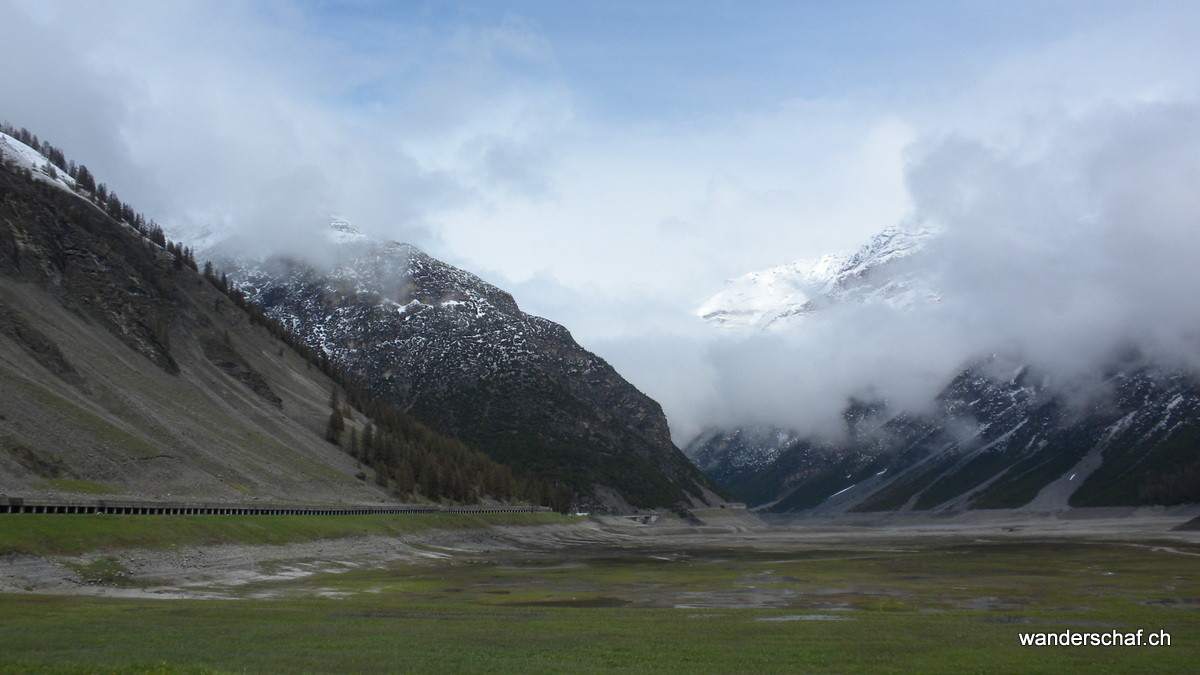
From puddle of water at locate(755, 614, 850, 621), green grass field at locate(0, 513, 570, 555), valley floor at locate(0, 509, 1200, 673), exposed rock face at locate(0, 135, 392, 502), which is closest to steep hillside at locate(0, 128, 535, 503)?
exposed rock face at locate(0, 135, 392, 502)

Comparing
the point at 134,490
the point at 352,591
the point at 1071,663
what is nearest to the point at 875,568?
the point at 352,591

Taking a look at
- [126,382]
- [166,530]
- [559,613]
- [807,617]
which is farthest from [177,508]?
[807,617]

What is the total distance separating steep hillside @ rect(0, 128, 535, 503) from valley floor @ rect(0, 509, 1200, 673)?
2033 centimetres

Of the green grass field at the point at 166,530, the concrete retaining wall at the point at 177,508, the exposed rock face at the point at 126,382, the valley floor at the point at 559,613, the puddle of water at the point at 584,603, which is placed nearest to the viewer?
the valley floor at the point at 559,613

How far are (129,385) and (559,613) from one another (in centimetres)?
9454

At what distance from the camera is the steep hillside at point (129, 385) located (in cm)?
9250

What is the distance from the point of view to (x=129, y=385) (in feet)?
399

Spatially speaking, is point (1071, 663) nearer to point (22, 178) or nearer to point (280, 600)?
point (280, 600)

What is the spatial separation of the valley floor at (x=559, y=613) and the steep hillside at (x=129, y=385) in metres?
20.3

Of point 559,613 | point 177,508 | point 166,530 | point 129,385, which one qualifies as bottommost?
point 559,613

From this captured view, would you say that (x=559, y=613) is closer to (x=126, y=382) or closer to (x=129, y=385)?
(x=129, y=385)

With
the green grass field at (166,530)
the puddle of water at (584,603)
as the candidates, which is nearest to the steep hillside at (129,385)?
the green grass field at (166,530)

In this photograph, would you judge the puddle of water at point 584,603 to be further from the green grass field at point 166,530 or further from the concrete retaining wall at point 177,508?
the concrete retaining wall at point 177,508

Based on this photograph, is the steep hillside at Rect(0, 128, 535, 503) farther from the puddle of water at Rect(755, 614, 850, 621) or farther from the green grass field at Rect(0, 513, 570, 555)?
the puddle of water at Rect(755, 614, 850, 621)
